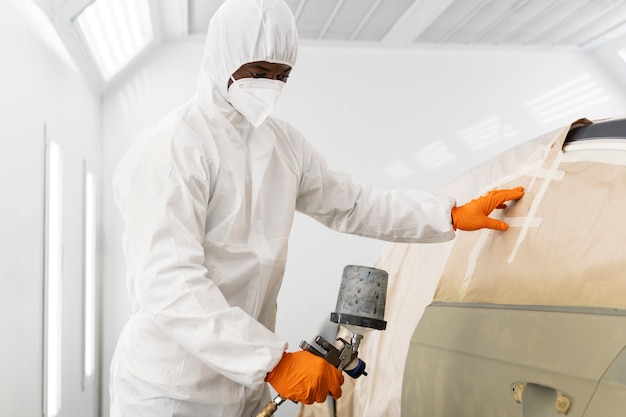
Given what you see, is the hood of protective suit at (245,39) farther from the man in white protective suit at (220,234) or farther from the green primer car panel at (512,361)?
the green primer car panel at (512,361)

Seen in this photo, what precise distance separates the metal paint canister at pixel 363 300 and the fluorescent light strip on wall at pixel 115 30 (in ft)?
5.78

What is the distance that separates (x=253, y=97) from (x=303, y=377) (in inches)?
24.0

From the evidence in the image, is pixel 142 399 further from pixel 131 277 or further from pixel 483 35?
pixel 483 35

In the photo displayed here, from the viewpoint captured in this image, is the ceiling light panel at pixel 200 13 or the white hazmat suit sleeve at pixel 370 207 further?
the ceiling light panel at pixel 200 13

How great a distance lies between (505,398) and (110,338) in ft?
8.42

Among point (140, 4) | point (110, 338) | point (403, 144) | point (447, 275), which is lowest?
point (110, 338)

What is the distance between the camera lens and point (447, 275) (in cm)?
179

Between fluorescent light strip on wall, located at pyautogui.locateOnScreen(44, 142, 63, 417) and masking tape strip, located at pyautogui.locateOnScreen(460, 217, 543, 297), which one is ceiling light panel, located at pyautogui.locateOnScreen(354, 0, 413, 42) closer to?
fluorescent light strip on wall, located at pyautogui.locateOnScreen(44, 142, 63, 417)

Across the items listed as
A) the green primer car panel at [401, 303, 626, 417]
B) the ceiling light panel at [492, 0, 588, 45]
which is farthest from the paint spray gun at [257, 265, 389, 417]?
the ceiling light panel at [492, 0, 588, 45]

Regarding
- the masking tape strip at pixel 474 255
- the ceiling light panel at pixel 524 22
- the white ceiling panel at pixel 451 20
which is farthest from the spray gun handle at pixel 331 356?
the ceiling light panel at pixel 524 22

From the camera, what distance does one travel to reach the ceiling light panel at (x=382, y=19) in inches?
129

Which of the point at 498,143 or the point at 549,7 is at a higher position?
the point at 549,7

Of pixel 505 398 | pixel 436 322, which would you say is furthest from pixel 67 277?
pixel 505 398

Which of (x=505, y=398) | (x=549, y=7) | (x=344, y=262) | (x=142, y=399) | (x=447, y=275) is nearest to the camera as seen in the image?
(x=505, y=398)
